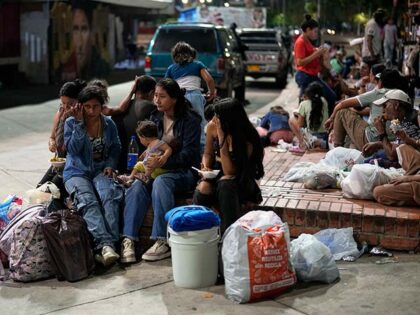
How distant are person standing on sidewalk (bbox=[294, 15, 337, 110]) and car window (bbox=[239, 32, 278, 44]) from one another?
1327cm

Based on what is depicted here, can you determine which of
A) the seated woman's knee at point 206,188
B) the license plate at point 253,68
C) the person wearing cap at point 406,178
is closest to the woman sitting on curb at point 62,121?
the seated woman's knee at point 206,188

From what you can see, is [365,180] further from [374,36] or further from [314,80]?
[374,36]

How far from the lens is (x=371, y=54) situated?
45.0 ft

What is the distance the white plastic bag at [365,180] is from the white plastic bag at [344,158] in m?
1.05

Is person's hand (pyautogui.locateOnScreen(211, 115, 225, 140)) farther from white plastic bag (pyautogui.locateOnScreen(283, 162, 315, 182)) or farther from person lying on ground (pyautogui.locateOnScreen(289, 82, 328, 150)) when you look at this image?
person lying on ground (pyautogui.locateOnScreen(289, 82, 328, 150))

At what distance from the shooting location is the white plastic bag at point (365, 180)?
6.00 m

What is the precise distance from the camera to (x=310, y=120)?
30.1 ft

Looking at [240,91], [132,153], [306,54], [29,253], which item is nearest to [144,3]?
[240,91]

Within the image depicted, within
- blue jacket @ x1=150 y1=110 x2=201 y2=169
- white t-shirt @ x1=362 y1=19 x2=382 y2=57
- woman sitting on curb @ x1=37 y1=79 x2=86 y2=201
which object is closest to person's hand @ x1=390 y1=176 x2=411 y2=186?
blue jacket @ x1=150 y1=110 x2=201 y2=169

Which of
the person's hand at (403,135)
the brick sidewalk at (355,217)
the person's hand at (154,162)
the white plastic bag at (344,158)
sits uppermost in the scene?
the person's hand at (403,135)

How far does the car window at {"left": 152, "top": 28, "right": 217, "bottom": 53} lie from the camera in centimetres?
1477

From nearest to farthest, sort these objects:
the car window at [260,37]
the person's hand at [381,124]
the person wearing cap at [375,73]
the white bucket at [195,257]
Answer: the white bucket at [195,257], the person's hand at [381,124], the person wearing cap at [375,73], the car window at [260,37]

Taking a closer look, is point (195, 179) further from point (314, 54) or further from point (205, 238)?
point (314, 54)

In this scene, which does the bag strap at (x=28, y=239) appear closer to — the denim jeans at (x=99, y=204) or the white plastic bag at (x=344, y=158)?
the denim jeans at (x=99, y=204)
